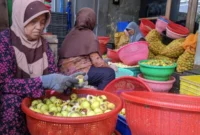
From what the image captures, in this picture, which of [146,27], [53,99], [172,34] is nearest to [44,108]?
[53,99]

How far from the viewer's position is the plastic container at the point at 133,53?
Result: 11.1 feet

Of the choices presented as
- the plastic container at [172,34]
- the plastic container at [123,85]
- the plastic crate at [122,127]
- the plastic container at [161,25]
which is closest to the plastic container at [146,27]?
the plastic container at [161,25]

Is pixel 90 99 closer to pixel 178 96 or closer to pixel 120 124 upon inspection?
pixel 120 124

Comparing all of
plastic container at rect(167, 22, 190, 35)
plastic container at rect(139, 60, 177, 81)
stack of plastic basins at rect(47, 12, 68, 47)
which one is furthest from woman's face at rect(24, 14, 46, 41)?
stack of plastic basins at rect(47, 12, 68, 47)

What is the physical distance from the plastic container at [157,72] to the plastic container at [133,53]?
283 millimetres

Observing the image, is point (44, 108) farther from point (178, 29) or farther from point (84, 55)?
point (178, 29)

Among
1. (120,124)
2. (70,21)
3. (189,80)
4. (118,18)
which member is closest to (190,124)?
(120,124)

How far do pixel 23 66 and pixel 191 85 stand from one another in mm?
1706

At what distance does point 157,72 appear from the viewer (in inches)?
121

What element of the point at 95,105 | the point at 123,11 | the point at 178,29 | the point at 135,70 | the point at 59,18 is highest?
the point at 123,11

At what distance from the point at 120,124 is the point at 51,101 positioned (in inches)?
21.5

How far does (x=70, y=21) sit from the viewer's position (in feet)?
19.9

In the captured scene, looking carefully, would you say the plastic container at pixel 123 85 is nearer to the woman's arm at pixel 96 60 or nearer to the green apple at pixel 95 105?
the green apple at pixel 95 105

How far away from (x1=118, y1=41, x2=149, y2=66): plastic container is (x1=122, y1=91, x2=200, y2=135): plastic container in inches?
89.0
